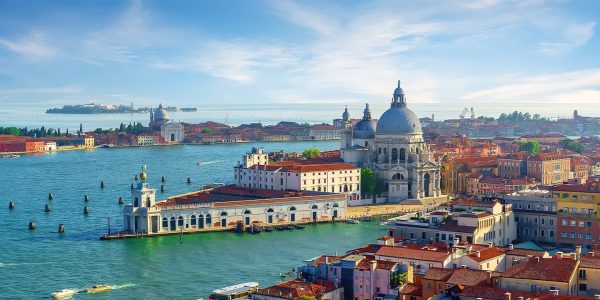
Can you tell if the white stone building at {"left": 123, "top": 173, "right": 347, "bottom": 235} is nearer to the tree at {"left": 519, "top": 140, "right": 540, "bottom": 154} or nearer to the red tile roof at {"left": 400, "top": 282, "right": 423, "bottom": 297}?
the red tile roof at {"left": 400, "top": 282, "right": 423, "bottom": 297}

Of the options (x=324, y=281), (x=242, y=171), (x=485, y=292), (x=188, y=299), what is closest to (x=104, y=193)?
(x=242, y=171)

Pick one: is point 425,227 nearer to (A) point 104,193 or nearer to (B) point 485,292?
(B) point 485,292

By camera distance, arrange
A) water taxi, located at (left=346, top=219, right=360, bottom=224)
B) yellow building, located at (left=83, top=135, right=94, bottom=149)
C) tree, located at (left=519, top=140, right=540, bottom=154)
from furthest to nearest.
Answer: yellow building, located at (left=83, top=135, right=94, bottom=149) < tree, located at (left=519, top=140, right=540, bottom=154) < water taxi, located at (left=346, top=219, right=360, bottom=224)

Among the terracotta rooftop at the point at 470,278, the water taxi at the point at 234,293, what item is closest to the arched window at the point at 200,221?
the water taxi at the point at 234,293

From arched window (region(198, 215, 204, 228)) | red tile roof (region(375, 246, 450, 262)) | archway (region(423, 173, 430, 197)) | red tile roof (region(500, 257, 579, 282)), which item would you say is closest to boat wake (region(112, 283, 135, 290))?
red tile roof (region(375, 246, 450, 262))

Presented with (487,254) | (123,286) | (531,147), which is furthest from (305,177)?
(531,147)
